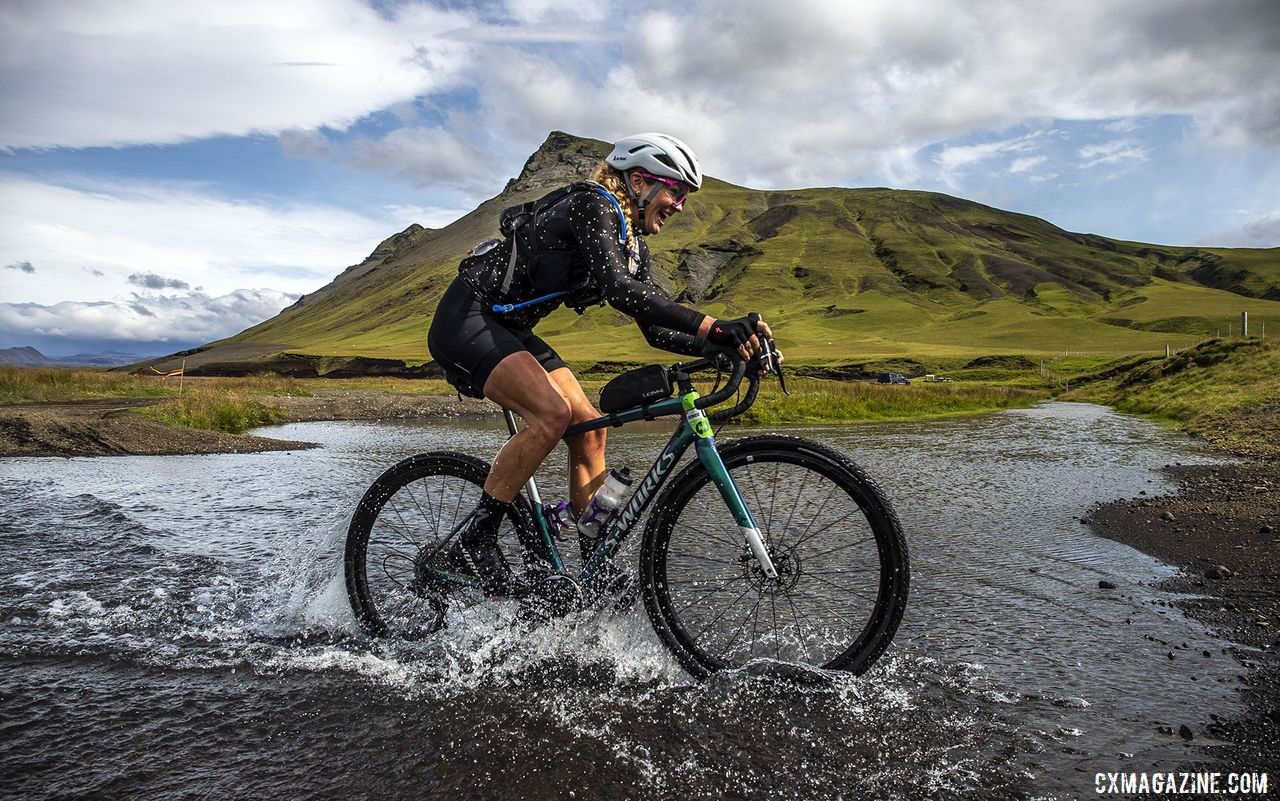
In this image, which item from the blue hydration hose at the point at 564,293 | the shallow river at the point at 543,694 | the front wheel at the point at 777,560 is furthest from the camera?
the blue hydration hose at the point at 564,293

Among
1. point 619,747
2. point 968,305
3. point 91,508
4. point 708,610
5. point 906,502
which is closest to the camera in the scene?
point 619,747

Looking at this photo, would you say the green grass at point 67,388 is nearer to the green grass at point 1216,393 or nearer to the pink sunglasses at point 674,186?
the pink sunglasses at point 674,186

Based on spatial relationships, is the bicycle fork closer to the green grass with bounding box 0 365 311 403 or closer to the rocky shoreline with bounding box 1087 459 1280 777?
the rocky shoreline with bounding box 1087 459 1280 777

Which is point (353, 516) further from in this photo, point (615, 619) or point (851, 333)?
point (851, 333)

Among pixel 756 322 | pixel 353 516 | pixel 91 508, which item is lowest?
pixel 91 508

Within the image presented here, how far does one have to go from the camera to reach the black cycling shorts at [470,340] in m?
4.35

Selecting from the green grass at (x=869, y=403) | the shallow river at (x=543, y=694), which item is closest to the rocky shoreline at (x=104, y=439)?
the shallow river at (x=543, y=694)

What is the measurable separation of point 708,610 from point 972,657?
1.49m

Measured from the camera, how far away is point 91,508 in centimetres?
802

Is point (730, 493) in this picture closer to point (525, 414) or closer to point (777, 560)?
point (777, 560)

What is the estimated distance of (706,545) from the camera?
15.7 ft

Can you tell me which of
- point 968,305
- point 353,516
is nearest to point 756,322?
point 353,516

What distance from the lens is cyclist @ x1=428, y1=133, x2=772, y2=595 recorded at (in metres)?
4.13

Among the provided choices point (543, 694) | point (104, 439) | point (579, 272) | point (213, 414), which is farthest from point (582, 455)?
point (213, 414)
